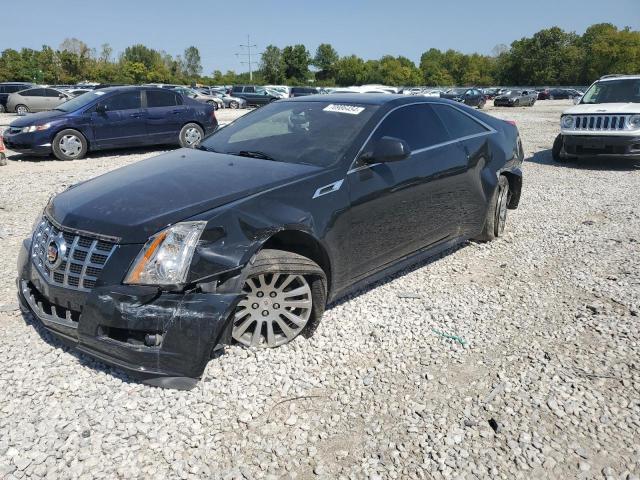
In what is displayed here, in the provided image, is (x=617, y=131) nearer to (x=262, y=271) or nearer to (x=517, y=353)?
(x=517, y=353)

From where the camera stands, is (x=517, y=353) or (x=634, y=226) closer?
(x=517, y=353)

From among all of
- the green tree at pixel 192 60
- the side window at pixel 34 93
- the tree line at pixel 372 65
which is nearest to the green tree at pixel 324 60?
the tree line at pixel 372 65

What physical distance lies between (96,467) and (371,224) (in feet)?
7.37

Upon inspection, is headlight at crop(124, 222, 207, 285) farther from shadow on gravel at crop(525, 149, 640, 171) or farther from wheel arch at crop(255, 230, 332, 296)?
shadow on gravel at crop(525, 149, 640, 171)

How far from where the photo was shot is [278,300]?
10.5 feet

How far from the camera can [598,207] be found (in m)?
7.25

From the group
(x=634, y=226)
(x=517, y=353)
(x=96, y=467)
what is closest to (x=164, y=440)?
(x=96, y=467)

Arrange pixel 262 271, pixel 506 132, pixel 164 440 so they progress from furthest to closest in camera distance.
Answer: pixel 506 132, pixel 262 271, pixel 164 440

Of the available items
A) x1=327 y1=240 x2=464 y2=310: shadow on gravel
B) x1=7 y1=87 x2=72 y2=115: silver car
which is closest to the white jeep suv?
x1=327 y1=240 x2=464 y2=310: shadow on gravel

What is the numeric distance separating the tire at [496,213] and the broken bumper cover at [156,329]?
339cm

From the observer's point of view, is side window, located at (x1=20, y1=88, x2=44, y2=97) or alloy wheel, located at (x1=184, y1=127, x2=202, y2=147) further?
side window, located at (x1=20, y1=88, x2=44, y2=97)

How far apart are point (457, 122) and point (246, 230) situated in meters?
2.80

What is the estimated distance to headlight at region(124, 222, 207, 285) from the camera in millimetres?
2682

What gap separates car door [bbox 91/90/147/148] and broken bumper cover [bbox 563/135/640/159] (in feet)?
30.1
